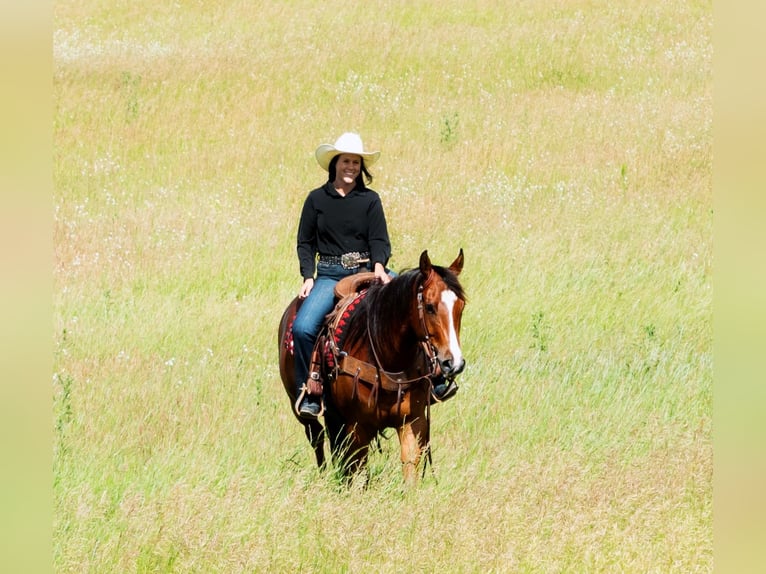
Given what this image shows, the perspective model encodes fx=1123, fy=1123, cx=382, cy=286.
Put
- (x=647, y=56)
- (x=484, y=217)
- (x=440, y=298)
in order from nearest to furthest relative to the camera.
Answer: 1. (x=440, y=298)
2. (x=484, y=217)
3. (x=647, y=56)

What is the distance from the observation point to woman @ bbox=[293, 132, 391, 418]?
809 cm

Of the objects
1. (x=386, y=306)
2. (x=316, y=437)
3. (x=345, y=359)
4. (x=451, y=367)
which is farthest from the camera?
(x=316, y=437)

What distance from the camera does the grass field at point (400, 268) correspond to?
6633mm

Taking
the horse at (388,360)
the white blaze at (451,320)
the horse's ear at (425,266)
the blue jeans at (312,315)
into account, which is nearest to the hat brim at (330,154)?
the blue jeans at (312,315)

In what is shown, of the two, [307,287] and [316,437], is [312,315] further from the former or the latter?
[316,437]

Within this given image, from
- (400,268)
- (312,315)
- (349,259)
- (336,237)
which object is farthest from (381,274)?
(400,268)

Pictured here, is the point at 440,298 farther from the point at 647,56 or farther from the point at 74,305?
the point at 647,56

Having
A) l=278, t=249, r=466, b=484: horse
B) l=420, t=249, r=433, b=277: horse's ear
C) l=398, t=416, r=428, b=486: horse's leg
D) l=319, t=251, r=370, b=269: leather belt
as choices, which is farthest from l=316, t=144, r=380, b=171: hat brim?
l=398, t=416, r=428, b=486: horse's leg

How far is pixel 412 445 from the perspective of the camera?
7.52 m

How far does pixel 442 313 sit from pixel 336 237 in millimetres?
1733

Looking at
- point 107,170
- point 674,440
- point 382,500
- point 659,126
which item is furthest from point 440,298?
point 659,126

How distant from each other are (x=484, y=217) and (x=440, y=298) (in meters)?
10.2

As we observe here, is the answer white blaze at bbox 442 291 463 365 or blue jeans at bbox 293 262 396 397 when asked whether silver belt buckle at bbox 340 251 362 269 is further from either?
white blaze at bbox 442 291 463 365

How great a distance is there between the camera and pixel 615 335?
12.2m
